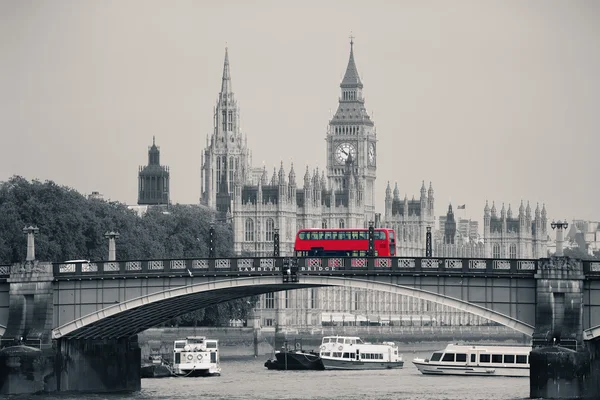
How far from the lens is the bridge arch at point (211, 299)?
298ft

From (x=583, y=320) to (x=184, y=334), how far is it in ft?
206

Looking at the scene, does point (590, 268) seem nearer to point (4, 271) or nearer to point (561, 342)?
point (561, 342)

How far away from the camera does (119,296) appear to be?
93.7m

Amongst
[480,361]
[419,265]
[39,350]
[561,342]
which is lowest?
[480,361]

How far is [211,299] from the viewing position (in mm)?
98375

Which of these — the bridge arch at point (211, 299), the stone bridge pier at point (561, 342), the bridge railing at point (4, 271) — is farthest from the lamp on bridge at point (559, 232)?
the bridge railing at point (4, 271)

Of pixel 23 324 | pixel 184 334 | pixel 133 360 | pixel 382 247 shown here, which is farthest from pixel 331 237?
pixel 23 324

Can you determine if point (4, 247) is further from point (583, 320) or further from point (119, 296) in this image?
point (583, 320)

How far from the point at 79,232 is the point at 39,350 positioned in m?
45.9

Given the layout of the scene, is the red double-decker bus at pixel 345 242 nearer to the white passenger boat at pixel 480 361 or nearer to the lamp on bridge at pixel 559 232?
the white passenger boat at pixel 480 361

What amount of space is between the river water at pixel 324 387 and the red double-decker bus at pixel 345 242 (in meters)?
7.17

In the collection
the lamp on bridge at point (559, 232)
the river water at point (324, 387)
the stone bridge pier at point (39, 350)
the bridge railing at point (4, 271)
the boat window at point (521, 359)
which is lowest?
the river water at point (324, 387)

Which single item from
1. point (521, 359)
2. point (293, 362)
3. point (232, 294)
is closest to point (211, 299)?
point (232, 294)

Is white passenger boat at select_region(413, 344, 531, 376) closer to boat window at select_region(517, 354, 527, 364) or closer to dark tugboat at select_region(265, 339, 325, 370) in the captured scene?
boat window at select_region(517, 354, 527, 364)
